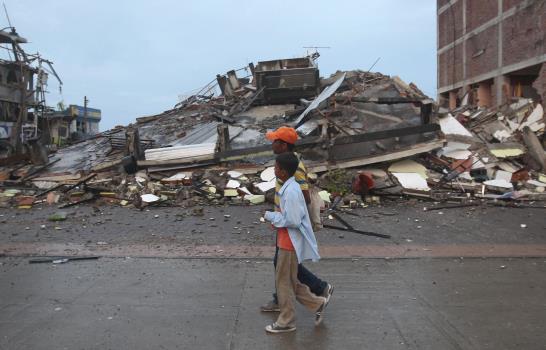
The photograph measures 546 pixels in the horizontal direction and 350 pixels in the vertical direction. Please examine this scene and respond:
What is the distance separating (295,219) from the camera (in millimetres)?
3727

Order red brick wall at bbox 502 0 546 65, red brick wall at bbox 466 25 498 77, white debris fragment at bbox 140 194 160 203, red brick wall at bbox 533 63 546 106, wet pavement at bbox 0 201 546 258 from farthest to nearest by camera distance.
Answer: red brick wall at bbox 466 25 498 77 → red brick wall at bbox 502 0 546 65 → red brick wall at bbox 533 63 546 106 → white debris fragment at bbox 140 194 160 203 → wet pavement at bbox 0 201 546 258

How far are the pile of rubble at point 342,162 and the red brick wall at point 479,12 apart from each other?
38.2 feet

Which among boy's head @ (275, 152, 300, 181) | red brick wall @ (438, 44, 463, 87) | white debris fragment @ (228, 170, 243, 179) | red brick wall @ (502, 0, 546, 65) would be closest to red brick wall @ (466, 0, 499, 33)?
red brick wall @ (502, 0, 546, 65)

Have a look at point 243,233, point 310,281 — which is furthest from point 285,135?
point 243,233

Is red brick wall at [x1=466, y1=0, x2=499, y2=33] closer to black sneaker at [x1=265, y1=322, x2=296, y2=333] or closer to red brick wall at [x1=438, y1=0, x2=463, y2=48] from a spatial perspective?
red brick wall at [x1=438, y1=0, x2=463, y2=48]

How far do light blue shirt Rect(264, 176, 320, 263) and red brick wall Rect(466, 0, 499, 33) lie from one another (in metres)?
25.4

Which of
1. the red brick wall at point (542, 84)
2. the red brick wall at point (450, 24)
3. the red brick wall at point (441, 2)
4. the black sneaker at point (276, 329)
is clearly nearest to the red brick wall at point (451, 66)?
the red brick wall at point (450, 24)

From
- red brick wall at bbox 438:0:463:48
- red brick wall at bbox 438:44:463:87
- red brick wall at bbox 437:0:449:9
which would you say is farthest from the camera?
red brick wall at bbox 437:0:449:9

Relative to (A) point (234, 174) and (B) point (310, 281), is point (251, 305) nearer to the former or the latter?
(B) point (310, 281)

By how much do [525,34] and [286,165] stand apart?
2251 cm

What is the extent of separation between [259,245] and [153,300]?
8.78ft

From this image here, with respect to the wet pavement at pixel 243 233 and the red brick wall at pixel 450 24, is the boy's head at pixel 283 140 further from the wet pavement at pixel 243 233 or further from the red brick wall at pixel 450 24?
the red brick wall at pixel 450 24

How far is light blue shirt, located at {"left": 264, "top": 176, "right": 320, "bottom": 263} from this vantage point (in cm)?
373

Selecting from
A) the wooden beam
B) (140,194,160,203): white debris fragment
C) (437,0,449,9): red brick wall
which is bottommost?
(140,194,160,203): white debris fragment
